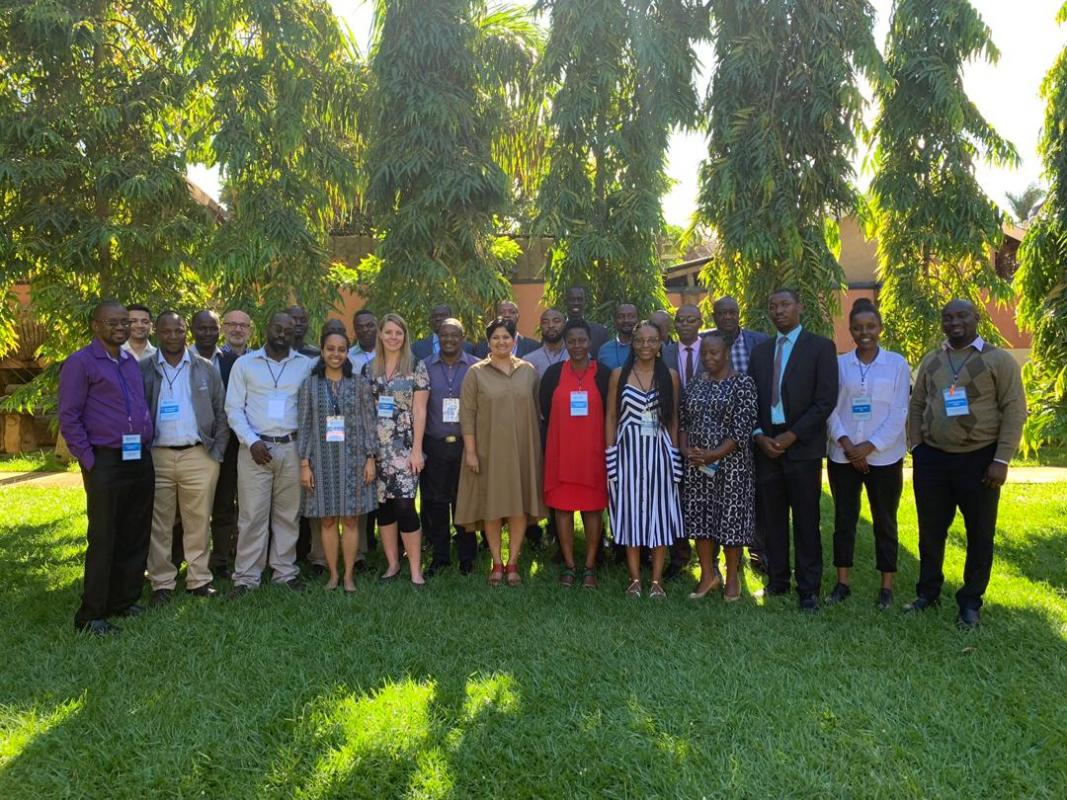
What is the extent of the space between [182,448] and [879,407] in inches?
180

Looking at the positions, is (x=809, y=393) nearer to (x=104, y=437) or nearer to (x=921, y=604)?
(x=921, y=604)

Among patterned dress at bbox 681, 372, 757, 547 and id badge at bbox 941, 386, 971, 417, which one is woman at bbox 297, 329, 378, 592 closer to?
patterned dress at bbox 681, 372, 757, 547

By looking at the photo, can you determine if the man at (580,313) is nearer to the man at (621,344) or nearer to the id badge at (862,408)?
the man at (621,344)

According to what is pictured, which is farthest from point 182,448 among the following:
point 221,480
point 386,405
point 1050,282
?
point 1050,282

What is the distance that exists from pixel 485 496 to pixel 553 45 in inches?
220

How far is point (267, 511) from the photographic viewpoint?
16.7 ft

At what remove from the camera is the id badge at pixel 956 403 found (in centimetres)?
420

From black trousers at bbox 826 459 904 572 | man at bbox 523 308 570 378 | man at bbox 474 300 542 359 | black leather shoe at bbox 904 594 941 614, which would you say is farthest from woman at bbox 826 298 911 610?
man at bbox 474 300 542 359

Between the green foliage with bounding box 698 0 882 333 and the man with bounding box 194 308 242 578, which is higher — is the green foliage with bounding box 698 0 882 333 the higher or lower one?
the higher one

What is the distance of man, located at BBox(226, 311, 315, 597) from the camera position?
4.95 metres

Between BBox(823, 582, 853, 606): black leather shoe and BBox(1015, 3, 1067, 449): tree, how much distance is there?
355 centimetres

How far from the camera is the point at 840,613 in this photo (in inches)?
177

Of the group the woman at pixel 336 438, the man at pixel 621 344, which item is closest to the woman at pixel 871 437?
the man at pixel 621 344

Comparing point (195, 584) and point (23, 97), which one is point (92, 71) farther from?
point (195, 584)
